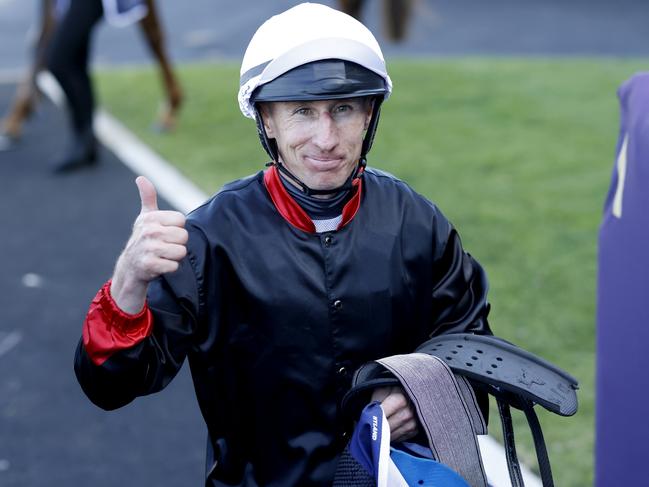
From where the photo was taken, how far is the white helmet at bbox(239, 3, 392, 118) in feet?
7.80

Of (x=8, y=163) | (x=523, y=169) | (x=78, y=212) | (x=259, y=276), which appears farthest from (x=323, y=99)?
(x=8, y=163)

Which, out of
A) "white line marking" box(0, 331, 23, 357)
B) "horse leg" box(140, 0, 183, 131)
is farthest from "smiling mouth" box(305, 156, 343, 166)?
"horse leg" box(140, 0, 183, 131)

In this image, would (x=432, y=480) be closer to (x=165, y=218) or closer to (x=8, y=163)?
(x=165, y=218)

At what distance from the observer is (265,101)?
245 centimetres

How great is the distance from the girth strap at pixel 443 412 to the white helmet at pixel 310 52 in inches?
23.2

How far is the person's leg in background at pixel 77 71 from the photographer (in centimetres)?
773

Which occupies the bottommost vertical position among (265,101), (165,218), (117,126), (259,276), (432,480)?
(117,126)

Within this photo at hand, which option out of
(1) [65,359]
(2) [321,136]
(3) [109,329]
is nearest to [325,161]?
(2) [321,136]

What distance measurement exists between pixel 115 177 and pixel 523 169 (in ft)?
9.50

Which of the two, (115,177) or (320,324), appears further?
(115,177)

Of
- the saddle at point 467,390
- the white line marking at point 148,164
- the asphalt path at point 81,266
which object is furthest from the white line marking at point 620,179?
the white line marking at point 148,164

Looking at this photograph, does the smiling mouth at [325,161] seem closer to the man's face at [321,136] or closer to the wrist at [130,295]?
the man's face at [321,136]

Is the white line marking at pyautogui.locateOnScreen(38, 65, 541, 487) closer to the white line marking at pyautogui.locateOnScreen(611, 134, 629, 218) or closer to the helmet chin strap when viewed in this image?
the white line marking at pyautogui.locateOnScreen(611, 134, 629, 218)

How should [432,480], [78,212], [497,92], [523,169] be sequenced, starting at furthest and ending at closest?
[497,92] < [523,169] < [78,212] < [432,480]
